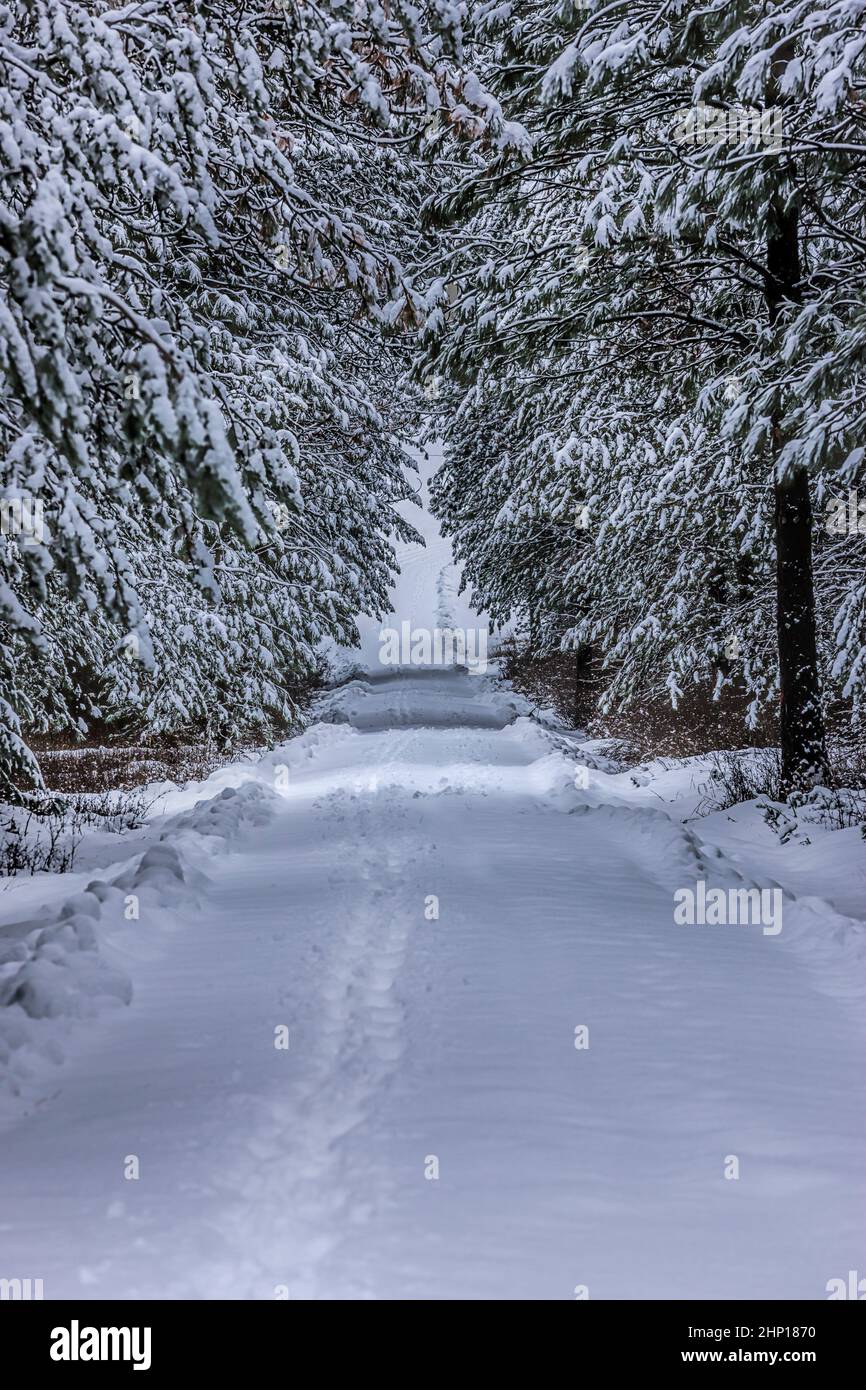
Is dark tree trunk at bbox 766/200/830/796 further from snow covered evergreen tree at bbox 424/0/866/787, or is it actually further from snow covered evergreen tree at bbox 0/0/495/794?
snow covered evergreen tree at bbox 0/0/495/794

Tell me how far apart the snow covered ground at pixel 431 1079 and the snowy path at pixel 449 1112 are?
1 cm

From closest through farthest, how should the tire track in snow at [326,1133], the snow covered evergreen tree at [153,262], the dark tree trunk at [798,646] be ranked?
the tire track in snow at [326,1133] < the snow covered evergreen tree at [153,262] < the dark tree trunk at [798,646]

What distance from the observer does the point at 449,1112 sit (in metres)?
3.63

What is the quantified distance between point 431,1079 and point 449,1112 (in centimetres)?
27

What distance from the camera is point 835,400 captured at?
6.94 m

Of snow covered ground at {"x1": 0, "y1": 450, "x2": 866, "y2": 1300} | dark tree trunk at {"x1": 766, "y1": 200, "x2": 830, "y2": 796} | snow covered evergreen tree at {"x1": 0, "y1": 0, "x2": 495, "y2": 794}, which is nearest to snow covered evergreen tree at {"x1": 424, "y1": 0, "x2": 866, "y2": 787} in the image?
dark tree trunk at {"x1": 766, "y1": 200, "x2": 830, "y2": 796}

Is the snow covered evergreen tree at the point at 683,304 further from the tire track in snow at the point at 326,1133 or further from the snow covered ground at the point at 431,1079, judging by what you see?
the tire track in snow at the point at 326,1133

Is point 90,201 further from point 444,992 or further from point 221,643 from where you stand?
point 221,643

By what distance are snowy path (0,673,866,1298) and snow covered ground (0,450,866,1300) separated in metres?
0.01

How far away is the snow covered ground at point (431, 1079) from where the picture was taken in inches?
112

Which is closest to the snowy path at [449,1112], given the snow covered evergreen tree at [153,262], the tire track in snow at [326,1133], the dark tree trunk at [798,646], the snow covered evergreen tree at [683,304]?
the tire track in snow at [326,1133]

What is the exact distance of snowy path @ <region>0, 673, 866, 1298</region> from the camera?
2.83 meters

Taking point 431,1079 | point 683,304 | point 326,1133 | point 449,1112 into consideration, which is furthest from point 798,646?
point 326,1133

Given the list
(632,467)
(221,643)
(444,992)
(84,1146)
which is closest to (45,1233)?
(84,1146)
